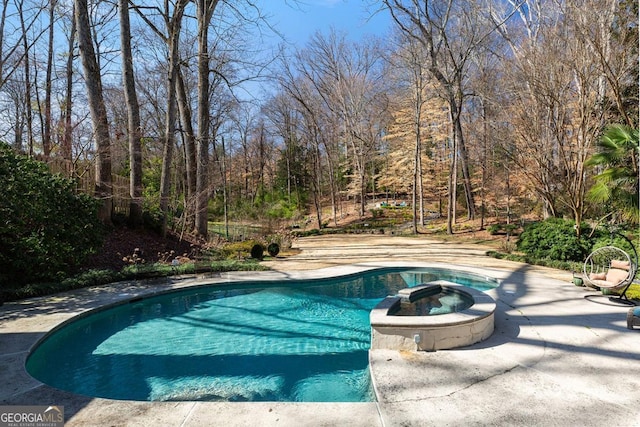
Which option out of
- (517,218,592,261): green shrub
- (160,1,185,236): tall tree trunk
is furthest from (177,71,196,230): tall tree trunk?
(517,218,592,261): green shrub

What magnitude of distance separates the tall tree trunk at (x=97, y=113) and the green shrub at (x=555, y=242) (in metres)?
11.7

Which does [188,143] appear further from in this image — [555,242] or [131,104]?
[555,242]

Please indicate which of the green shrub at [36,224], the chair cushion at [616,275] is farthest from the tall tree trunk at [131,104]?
the chair cushion at [616,275]

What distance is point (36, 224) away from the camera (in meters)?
6.38

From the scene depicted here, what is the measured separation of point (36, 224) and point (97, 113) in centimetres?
393

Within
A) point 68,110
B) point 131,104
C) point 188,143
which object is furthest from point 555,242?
point 68,110

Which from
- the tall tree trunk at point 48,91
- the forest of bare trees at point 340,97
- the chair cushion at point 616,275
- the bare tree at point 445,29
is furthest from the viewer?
the bare tree at point 445,29

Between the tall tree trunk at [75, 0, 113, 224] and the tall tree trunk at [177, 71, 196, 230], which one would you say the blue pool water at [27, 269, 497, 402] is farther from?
the tall tree trunk at [177, 71, 196, 230]

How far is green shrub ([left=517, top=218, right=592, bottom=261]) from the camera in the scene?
861cm

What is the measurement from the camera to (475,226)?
1767cm

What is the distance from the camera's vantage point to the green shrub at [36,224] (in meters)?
5.91

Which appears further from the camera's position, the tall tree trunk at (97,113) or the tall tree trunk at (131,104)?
the tall tree trunk at (131,104)

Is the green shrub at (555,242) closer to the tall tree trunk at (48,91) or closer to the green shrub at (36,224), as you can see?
the green shrub at (36,224)

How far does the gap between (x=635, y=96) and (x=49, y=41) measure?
21305mm
